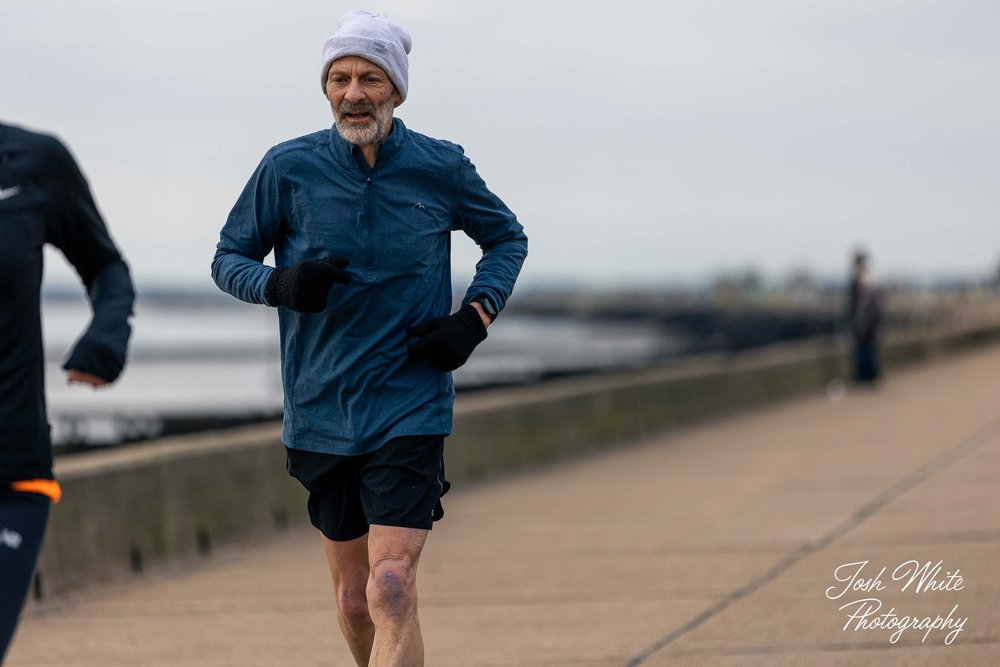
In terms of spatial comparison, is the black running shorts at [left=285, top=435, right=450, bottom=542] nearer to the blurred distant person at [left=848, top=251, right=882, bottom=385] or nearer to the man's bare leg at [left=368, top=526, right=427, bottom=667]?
the man's bare leg at [left=368, top=526, right=427, bottom=667]

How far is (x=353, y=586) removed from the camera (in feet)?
15.8

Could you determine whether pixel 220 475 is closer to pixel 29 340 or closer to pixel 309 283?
pixel 309 283

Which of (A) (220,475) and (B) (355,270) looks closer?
(B) (355,270)

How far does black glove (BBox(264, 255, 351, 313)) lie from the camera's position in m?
4.41

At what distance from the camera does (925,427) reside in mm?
16781

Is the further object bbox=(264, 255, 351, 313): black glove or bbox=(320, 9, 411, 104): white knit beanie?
bbox=(320, 9, 411, 104): white knit beanie

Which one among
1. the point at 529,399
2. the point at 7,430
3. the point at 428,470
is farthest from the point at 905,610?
the point at 529,399

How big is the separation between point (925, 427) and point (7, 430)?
1424 centimetres

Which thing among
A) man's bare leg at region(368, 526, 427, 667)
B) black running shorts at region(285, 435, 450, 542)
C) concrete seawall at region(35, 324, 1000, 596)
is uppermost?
black running shorts at region(285, 435, 450, 542)

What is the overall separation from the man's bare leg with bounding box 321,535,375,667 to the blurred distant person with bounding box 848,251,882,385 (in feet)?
66.7
